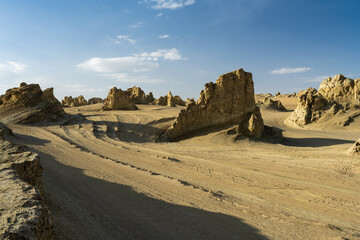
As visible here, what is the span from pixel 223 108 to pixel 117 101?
14.2m

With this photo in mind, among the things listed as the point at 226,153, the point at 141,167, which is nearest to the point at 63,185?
the point at 141,167

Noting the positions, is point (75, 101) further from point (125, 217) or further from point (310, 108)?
point (125, 217)

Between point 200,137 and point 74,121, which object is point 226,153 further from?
point 74,121

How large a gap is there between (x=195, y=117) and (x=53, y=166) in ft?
31.6

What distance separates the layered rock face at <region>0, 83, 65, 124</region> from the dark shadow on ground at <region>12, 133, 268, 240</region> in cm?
1320

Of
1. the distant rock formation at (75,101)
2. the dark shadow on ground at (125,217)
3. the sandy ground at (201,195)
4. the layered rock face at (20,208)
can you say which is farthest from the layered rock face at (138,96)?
the layered rock face at (20,208)

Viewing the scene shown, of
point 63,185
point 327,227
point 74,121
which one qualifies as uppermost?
point 74,121

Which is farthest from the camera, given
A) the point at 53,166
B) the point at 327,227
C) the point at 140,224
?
the point at 53,166

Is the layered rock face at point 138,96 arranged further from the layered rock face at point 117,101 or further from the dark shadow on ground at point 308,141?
the dark shadow on ground at point 308,141

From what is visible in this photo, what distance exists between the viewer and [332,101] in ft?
69.6

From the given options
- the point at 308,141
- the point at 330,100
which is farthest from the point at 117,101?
the point at 330,100

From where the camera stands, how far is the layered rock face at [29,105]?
15633 mm

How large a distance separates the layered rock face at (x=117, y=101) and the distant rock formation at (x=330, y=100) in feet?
57.9

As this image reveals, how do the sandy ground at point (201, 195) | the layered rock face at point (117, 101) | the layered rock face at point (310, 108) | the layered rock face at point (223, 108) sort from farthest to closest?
1. the layered rock face at point (117, 101)
2. the layered rock face at point (310, 108)
3. the layered rock face at point (223, 108)
4. the sandy ground at point (201, 195)
